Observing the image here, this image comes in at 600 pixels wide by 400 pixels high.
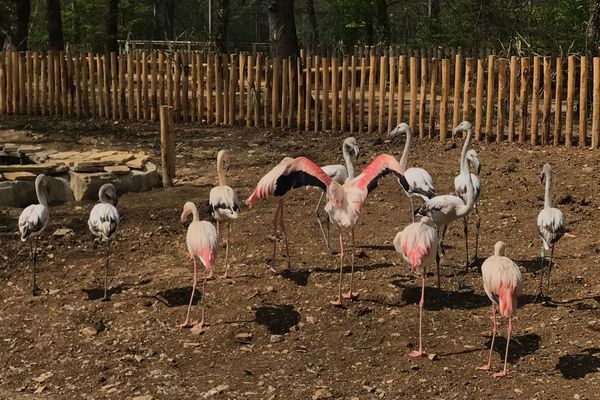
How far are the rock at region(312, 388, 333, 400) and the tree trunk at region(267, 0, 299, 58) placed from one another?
38.0 ft

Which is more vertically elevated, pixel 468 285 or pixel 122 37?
pixel 122 37

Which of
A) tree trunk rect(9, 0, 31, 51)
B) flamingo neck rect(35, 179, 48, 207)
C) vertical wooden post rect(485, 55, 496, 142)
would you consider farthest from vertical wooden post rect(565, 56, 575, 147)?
tree trunk rect(9, 0, 31, 51)

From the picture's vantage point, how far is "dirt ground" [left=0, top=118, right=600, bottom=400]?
536 centimetres

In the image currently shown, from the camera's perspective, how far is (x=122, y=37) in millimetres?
47562

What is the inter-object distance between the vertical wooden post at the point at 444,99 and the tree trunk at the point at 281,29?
14.9 feet

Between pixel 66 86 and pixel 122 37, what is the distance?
108 feet

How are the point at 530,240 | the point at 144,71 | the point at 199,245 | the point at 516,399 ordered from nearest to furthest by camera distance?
the point at 516,399
the point at 199,245
the point at 530,240
the point at 144,71

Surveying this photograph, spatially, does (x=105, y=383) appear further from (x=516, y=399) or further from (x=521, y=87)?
(x=521, y=87)

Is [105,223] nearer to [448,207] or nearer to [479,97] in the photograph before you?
[448,207]

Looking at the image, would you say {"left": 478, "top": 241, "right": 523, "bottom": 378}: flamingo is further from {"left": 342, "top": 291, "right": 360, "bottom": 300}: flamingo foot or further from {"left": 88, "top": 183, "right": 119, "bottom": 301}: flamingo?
{"left": 88, "top": 183, "right": 119, "bottom": 301}: flamingo

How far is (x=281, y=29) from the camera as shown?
1612 cm

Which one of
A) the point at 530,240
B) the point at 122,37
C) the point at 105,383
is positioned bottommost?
the point at 105,383

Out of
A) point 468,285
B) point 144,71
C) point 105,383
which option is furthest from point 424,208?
point 144,71

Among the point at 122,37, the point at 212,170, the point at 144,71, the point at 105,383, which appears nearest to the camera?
the point at 105,383
